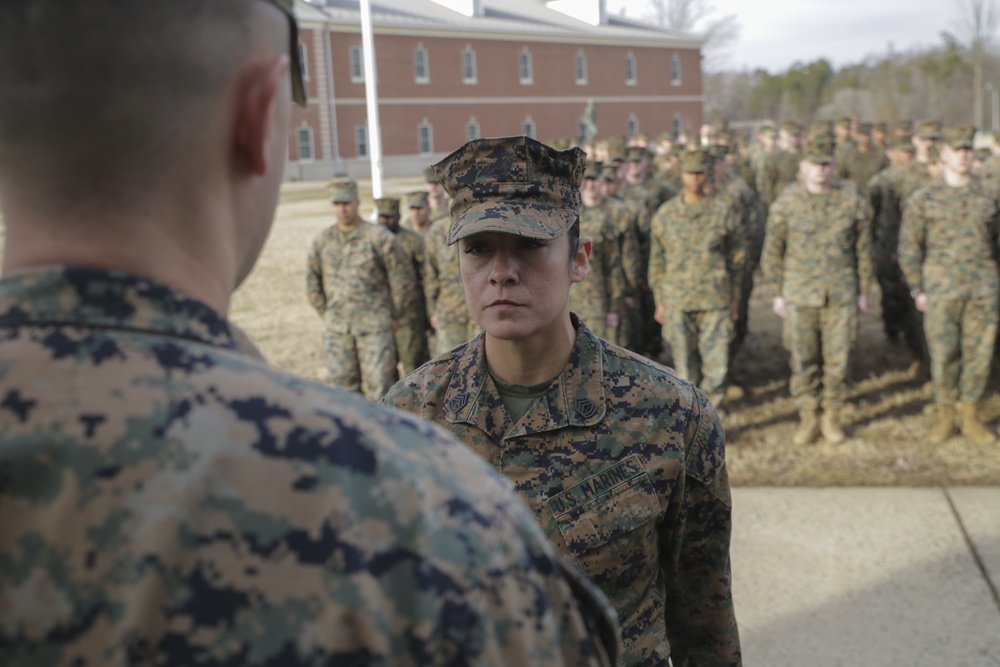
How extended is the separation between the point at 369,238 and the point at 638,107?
152ft

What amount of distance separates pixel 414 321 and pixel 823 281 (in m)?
3.38

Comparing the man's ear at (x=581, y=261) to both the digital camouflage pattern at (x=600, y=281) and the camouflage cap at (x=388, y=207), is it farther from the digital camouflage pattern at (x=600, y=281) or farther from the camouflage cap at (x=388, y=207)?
the camouflage cap at (x=388, y=207)

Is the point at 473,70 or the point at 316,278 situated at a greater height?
the point at 473,70

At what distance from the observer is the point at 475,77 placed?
4609cm

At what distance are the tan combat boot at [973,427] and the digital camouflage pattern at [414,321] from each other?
14.1 ft

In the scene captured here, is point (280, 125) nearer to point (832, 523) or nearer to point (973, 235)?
point (832, 523)

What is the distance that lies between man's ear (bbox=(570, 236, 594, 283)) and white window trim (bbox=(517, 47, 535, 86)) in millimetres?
46279

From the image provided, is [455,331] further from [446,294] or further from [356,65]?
[356,65]

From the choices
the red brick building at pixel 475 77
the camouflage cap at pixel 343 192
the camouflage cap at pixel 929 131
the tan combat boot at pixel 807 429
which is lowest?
the tan combat boot at pixel 807 429

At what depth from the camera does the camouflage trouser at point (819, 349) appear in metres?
7.04

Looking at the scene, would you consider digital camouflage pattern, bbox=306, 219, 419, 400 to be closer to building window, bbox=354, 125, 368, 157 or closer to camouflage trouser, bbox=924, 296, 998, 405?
camouflage trouser, bbox=924, 296, 998, 405

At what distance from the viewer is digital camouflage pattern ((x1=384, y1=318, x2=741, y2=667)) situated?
2215 mm

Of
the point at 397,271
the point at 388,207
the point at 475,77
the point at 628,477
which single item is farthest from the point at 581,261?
the point at 475,77

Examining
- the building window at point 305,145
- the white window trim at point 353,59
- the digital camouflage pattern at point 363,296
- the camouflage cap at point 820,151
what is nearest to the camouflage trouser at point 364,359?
the digital camouflage pattern at point 363,296
